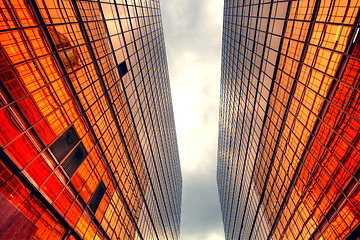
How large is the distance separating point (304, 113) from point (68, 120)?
22.4m

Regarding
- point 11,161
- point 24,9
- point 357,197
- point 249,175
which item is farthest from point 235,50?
point 11,161

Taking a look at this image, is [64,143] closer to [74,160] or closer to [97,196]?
[74,160]

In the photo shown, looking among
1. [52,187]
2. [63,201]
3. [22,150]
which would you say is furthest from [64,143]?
[63,201]

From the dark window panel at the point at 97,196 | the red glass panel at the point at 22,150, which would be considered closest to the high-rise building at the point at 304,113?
the dark window panel at the point at 97,196

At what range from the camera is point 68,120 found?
15.0 m

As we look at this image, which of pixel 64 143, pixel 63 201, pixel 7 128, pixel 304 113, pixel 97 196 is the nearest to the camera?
pixel 7 128

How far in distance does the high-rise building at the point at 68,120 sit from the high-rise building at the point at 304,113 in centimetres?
2035

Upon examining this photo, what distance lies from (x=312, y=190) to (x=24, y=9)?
2866 centimetres

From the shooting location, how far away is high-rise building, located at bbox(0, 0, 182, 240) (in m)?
10.4

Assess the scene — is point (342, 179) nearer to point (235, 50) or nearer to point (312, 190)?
point (312, 190)

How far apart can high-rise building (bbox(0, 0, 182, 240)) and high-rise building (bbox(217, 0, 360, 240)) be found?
20.3m

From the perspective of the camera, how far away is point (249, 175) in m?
38.2

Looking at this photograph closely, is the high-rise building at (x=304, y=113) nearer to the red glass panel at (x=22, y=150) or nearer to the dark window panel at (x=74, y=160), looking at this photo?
the dark window panel at (x=74, y=160)

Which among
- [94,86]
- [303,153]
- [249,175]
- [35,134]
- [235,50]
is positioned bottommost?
[35,134]
